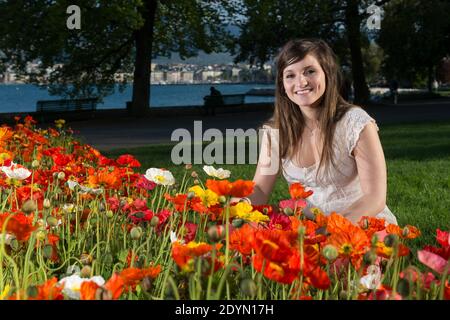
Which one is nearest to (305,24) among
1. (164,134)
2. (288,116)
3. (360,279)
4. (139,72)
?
(139,72)

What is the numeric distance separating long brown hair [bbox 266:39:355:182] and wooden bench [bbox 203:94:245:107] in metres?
19.5

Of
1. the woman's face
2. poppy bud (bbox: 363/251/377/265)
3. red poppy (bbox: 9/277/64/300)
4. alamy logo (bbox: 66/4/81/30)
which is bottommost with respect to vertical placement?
red poppy (bbox: 9/277/64/300)

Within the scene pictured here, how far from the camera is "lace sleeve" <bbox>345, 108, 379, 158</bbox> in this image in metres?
3.72

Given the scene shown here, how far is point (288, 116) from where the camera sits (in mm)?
4027

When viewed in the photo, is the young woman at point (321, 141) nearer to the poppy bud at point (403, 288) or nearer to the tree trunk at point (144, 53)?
the poppy bud at point (403, 288)

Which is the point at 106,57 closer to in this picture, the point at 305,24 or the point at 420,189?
the point at 305,24

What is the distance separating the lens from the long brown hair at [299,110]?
379 centimetres

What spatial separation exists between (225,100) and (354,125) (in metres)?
22.1

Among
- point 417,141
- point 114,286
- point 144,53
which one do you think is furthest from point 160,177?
point 144,53

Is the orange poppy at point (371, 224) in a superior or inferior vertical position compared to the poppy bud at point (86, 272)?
superior

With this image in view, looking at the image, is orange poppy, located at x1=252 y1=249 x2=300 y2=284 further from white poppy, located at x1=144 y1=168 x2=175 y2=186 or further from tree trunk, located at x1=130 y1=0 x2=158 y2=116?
tree trunk, located at x1=130 y1=0 x2=158 y2=116

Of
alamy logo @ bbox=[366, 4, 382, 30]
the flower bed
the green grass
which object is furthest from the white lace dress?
alamy logo @ bbox=[366, 4, 382, 30]

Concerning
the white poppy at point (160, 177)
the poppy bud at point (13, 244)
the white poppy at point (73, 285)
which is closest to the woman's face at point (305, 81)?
the white poppy at point (160, 177)

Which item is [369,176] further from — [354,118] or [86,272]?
[86,272]
